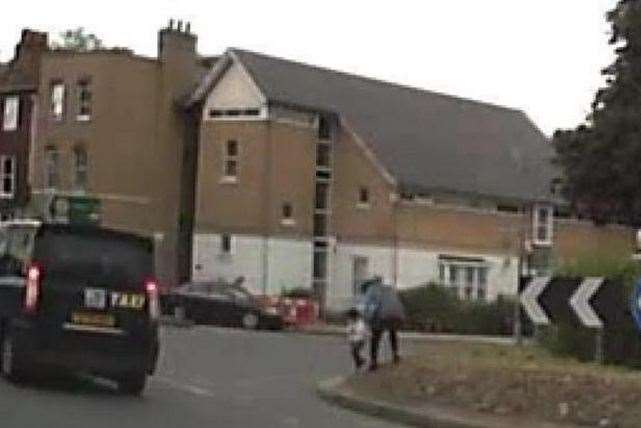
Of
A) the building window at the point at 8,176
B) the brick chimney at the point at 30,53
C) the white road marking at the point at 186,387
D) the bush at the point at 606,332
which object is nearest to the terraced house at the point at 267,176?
the building window at the point at 8,176

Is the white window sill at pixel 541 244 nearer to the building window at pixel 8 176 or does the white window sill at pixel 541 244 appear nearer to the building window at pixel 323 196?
the building window at pixel 323 196

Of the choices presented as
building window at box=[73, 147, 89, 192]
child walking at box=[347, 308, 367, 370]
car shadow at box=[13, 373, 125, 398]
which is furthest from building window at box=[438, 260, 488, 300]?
car shadow at box=[13, 373, 125, 398]

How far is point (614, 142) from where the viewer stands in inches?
1673

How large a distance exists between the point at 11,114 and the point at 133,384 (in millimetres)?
49651

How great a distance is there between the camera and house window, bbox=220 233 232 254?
193ft

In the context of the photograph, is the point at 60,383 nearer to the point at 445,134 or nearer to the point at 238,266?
the point at 238,266

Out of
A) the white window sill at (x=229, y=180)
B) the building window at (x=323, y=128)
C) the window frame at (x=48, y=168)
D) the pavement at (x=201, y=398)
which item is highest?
the building window at (x=323, y=128)

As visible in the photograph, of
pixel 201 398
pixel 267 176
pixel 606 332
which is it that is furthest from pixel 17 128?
pixel 606 332

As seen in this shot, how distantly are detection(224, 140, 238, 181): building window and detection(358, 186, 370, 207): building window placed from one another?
4921mm

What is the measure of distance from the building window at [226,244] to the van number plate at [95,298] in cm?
3962

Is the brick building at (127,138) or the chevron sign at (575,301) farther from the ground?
the brick building at (127,138)

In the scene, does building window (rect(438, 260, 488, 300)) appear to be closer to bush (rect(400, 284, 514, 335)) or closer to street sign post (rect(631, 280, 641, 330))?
bush (rect(400, 284, 514, 335))

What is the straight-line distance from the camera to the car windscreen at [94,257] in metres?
19.0

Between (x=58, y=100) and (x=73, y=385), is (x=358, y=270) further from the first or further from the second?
(x=73, y=385)
